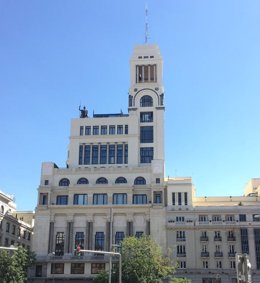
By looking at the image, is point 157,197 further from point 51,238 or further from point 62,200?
point 51,238

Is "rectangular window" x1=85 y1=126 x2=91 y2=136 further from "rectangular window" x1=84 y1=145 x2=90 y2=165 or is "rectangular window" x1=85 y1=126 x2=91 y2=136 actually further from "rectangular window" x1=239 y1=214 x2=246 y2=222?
"rectangular window" x1=239 y1=214 x2=246 y2=222

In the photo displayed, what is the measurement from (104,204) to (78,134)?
800 inches

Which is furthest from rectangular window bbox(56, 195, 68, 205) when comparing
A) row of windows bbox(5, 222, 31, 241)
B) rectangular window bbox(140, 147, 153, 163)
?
rectangular window bbox(140, 147, 153, 163)

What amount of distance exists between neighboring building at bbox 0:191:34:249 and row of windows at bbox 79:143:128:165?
1955 centimetres

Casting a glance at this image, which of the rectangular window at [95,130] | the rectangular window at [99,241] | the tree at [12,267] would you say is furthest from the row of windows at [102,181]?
the tree at [12,267]

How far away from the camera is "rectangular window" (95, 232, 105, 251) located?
323 ft

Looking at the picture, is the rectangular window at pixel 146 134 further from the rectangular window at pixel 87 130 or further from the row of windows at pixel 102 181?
the rectangular window at pixel 87 130

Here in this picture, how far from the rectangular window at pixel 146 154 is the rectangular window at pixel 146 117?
7650 millimetres

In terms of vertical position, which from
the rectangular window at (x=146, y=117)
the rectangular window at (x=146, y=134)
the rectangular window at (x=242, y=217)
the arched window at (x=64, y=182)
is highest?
the rectangular window at (x=146, y=117)

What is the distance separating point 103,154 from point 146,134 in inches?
477

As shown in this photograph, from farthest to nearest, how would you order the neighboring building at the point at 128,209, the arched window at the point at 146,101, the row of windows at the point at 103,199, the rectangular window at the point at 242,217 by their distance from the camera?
the arched window at the point at 146,101 < the row of windows at the point at 103,199 < the rectangular window at the point at 242,217 < the neighboring building at the point at 128,209

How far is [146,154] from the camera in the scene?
112m

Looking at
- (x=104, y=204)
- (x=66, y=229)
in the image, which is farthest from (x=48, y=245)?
(x=104, y=204)

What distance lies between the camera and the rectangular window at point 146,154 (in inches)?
4374
